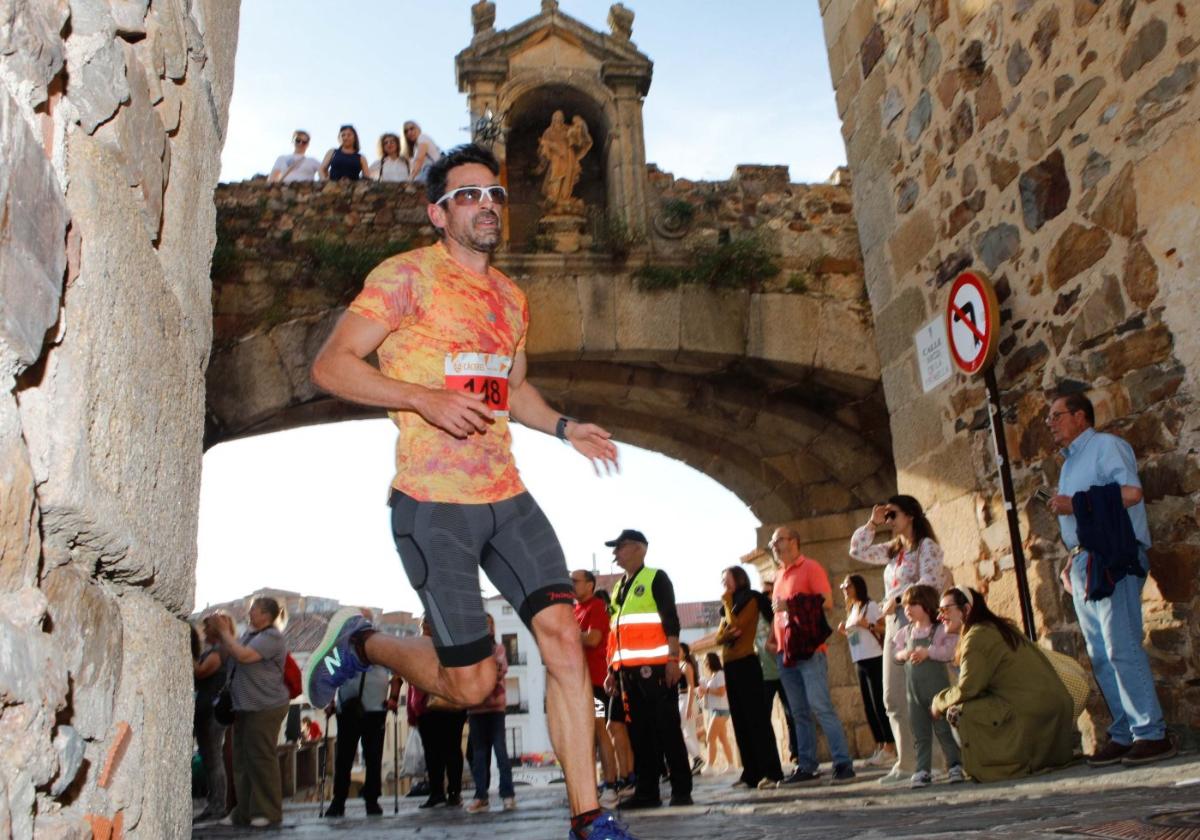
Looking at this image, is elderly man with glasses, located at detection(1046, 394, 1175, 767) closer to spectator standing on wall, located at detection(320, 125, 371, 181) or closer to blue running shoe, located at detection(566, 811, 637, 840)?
blue running shoe, located at detection(566, 811, 637, 840)

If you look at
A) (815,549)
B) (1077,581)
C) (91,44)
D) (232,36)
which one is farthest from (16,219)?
(815,549)

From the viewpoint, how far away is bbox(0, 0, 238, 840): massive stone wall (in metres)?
1.15

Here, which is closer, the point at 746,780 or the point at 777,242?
the point at 746,780

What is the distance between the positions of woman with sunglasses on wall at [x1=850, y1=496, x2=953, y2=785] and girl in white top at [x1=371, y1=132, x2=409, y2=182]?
19.1ft

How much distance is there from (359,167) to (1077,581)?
24.0ft

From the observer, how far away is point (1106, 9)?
219 inches

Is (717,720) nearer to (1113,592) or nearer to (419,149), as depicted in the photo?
(419,149)

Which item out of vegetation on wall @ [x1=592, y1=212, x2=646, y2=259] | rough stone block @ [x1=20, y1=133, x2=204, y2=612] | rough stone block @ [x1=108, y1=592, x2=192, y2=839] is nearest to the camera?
rough stone block @ [x1=20, y1=133, x2=204, y2=612]

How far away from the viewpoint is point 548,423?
3.53 m

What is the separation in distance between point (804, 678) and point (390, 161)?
5.87 meters

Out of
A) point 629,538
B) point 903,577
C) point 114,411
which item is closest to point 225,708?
point 629,538

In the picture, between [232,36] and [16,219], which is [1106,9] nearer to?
[232,36]

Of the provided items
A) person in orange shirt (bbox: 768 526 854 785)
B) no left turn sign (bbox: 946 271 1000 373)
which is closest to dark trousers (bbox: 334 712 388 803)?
person in orange shirt (bbox: 768 526 854 785)

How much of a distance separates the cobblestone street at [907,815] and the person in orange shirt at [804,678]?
2.41 ft
